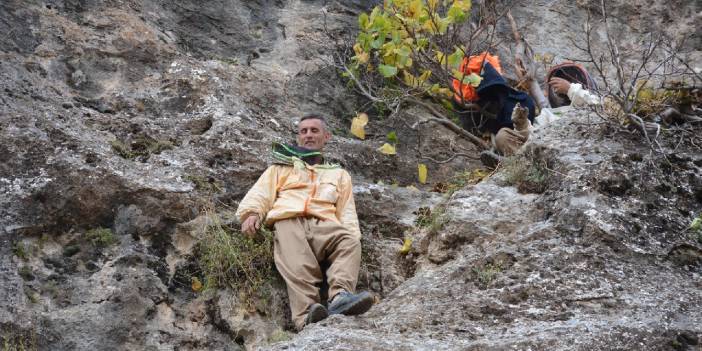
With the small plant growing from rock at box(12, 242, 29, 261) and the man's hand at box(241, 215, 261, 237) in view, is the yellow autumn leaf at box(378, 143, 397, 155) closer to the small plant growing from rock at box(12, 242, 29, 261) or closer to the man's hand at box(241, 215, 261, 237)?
the man's hand at box(241, 215, 261, 237)

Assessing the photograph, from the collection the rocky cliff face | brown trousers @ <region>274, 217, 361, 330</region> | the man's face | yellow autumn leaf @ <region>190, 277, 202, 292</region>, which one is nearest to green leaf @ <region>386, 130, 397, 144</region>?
the rocky cliff face

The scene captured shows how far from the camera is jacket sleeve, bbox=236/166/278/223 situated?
697cm

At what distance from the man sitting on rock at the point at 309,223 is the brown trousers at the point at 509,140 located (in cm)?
173

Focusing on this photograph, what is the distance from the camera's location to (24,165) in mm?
7047

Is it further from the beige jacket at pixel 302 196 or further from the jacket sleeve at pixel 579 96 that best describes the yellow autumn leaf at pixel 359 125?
the jacket sleeve at pixel 579 96

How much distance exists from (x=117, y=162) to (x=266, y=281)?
1.49m

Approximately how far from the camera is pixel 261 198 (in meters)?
7.06

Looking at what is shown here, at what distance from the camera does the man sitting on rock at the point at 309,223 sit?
644cm

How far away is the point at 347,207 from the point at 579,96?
102 inches

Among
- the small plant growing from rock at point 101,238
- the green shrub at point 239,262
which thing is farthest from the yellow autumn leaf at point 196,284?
the small plant growing from rock at point 101,238

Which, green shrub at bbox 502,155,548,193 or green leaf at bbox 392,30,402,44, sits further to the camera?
green leaf at bbox 392,30,402,44

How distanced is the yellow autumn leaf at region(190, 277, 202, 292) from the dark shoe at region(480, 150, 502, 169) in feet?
9.31

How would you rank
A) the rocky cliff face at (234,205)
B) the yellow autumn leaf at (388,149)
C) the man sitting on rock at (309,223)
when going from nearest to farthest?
the rocky cliff face at (234,205), the man sitting on rock at (309,223), the yellow autumn leaf at (388,149)

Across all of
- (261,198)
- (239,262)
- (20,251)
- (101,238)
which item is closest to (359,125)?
(261,198)
